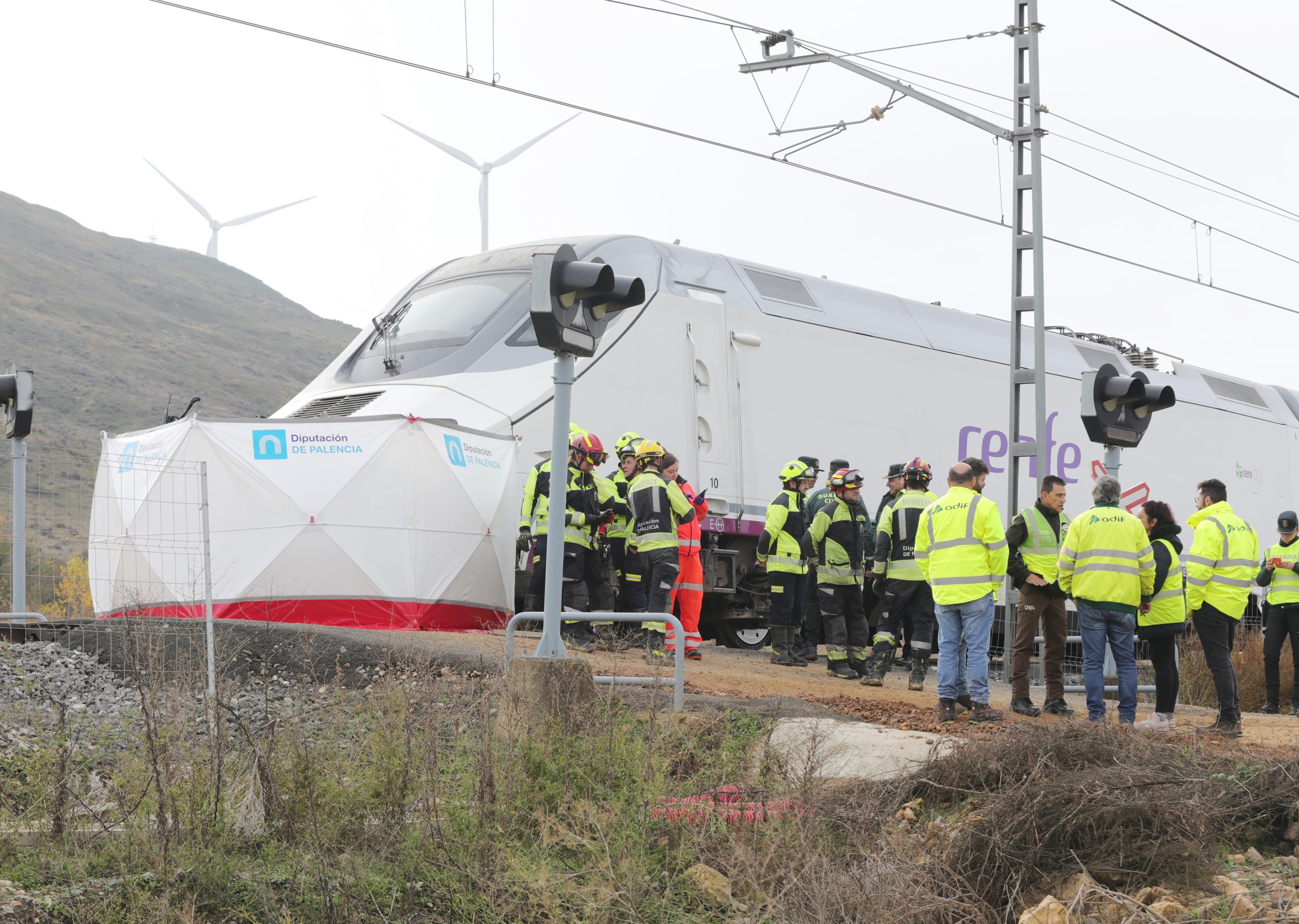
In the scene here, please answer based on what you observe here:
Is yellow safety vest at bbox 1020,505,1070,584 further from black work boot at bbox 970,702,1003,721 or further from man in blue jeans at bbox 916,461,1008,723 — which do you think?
black work boot at bbox 970,702,1003,721

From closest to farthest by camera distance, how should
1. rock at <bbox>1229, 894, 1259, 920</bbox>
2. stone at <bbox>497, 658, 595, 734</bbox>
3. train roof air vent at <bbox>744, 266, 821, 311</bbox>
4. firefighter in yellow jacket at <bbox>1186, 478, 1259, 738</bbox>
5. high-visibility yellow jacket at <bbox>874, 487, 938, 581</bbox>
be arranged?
rock at <bbox>1229, 894, 1259, 920</bbox>, stone at <bbox>497, 658, 595, 734</bbox>, firefighter in yellow jacket at <bbox>1186, 478, 1259, 738</bbox>, high-visibility yellow jacket at <bbox>874, 487, 938, 581</bbox>, train roof air vent at <bbox>744, 266, 821, 311</bbox>

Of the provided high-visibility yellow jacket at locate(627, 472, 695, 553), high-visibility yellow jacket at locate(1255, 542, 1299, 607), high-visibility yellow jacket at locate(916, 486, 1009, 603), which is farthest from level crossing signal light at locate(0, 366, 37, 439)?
high-visibility yellow jacket at locate(1255, 542, 1299, 607)

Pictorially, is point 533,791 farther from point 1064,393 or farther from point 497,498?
point 1064,393

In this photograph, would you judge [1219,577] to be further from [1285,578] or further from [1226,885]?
[1226,885]

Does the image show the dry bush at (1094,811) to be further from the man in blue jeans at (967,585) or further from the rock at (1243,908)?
the man in blue jeans at (967,585)

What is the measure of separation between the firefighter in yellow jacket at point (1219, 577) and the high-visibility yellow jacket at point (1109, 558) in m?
1.14

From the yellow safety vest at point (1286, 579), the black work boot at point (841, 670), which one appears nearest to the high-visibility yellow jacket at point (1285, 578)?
the yellow safety vest at point (1286, 579)

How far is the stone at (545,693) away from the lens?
632 centimetres

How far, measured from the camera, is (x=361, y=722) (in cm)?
670

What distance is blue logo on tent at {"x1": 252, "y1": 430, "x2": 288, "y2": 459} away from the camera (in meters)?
10.8

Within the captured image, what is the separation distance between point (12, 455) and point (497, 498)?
396cm

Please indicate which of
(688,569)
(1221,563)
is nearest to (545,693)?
(688,569)

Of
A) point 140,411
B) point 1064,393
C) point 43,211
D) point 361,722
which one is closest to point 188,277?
point 43,211

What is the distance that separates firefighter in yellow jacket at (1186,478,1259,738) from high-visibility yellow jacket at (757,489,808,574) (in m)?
3.19
